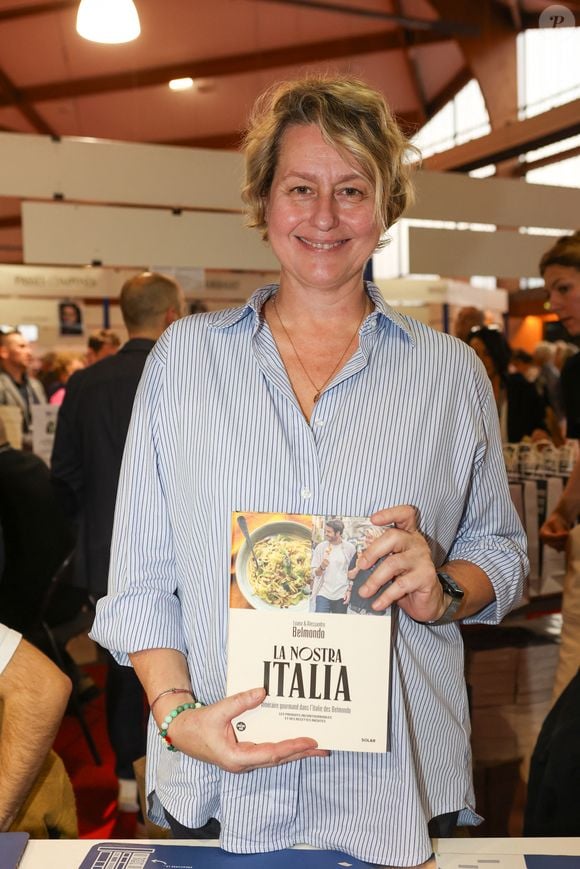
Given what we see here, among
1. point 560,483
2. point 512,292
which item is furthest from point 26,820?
point 512,292

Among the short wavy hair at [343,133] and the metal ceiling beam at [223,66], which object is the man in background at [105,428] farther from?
the metal ceiling beam at [223,66]

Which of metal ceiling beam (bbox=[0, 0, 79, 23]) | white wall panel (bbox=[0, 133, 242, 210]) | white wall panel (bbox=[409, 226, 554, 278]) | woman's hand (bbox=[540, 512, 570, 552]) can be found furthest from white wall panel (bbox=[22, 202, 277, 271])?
metal ceiling beam (bbox=[0, 0, 79, 23])

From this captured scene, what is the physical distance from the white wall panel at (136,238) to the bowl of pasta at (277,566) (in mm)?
3660

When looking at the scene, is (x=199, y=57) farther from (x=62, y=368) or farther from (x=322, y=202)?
(x=322, y=202)

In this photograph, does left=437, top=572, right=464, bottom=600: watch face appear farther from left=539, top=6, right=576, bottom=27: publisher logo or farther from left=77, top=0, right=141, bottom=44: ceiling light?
left=539, top=6, right=576, bottom=27: publisher logo

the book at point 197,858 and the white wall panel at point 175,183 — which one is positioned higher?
the white wall panel at point 175,183

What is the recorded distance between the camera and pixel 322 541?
0.95m

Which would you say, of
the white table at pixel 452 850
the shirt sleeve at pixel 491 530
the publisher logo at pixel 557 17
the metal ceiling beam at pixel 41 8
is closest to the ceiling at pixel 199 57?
the metal ceiling beam at pixel 41 8

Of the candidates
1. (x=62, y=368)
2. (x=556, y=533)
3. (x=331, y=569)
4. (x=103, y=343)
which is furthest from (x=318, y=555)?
(x=62, y=368)

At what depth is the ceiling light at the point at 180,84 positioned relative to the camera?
20.9 ft

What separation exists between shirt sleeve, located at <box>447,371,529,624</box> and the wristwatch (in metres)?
0.11

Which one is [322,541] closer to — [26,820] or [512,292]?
[26,820]

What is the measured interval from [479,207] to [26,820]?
4.39m

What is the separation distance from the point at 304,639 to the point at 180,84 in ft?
20.5
